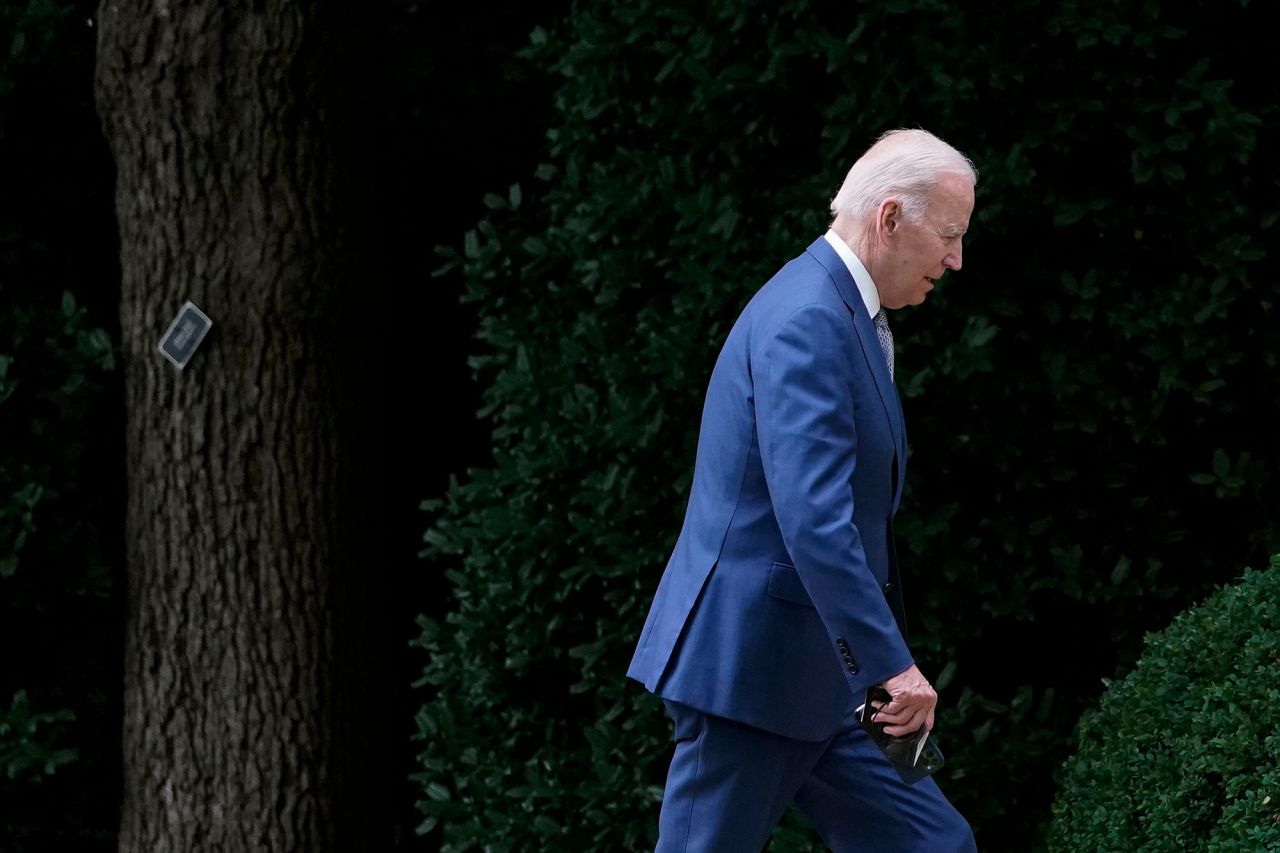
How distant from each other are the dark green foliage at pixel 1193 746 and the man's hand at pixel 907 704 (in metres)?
0.71

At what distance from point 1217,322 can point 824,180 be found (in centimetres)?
114

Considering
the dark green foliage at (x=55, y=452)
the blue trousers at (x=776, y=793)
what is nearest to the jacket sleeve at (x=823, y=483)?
the blue trousers at (x=776, y=793)

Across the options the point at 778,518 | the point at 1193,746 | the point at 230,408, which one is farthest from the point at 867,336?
the point at 230,408

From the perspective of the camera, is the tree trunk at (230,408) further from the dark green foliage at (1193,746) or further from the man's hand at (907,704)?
the man's hand at (907,704)

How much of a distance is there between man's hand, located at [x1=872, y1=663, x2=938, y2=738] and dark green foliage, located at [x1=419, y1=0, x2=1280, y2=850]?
1.45 meters

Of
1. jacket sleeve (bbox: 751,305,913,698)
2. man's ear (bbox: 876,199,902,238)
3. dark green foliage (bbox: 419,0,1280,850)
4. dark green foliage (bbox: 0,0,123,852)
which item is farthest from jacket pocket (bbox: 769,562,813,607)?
dark green foliage (bbox: 0,0,123,852)

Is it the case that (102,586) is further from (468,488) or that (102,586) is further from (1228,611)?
(1228,611)

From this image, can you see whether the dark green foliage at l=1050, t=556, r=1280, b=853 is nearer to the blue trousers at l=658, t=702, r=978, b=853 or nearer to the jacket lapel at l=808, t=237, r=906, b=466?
the blue trousers at l=658, t=702, r=978, b=853

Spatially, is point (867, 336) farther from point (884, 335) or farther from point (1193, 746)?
point (1193, 746)

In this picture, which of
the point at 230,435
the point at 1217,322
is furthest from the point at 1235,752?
the point at 230,435

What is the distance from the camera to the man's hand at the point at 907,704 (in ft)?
10.9

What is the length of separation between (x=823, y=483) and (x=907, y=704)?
46 centimetres

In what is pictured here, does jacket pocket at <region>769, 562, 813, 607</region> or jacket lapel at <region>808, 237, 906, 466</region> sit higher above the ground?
jacket lapel at <region>808, 237, 906, 466</region>

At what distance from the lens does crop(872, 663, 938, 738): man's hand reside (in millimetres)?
3316
